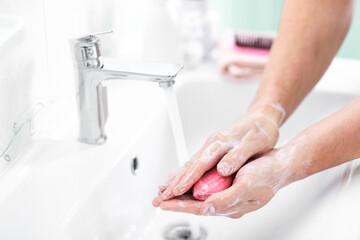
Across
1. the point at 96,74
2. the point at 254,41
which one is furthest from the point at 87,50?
the point at 254,41

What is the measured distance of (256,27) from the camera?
215 cm

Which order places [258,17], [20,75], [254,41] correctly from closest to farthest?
[20,75], [254,41], [258,17]

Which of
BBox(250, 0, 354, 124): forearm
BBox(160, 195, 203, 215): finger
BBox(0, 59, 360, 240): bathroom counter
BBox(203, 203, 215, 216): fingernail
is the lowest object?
BBox(0, 59, 360, 240): bathroom counter

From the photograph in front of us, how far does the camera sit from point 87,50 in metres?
0.79

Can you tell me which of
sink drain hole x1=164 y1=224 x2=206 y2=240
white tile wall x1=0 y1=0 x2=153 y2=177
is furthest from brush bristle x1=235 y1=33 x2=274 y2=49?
sink drain hole x1=164 y1=224 x2=206 y2=240

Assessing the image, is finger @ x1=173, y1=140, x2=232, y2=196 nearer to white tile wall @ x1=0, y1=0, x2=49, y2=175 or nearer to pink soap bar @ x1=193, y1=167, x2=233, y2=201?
pink soap bar @ x1=193, y1=167, x2=233, y2=201

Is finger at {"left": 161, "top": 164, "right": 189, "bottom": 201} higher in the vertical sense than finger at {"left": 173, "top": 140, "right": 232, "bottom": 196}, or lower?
lower

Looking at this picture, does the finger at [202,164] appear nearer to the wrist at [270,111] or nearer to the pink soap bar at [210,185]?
the pink soap bar at [210,185]

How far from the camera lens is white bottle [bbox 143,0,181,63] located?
115cm

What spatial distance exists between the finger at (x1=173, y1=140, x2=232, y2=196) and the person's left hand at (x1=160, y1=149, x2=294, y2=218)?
0.02m

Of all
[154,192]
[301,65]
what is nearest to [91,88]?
[154,192]

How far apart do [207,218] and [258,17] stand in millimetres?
1331

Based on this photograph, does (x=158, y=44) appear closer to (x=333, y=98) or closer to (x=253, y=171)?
(x=333, y=98)

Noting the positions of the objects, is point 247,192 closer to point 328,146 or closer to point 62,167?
point 328,146
